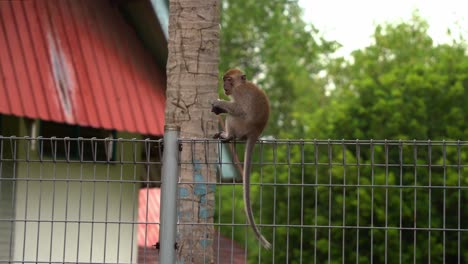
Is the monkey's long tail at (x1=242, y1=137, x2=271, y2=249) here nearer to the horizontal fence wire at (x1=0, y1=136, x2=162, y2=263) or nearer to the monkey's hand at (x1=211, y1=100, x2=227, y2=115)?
the monkey's hand at (x1=211, y1=100, x2=227, y2=115)

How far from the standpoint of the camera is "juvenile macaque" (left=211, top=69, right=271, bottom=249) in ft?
28.1

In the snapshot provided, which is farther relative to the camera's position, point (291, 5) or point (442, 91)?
point (291, 5)

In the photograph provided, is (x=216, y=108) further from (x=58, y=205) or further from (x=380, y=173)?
(x=380, y=173)

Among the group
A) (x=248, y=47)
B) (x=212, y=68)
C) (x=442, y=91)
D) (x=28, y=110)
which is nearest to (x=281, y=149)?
(x=442, y=91)

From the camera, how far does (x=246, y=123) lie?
8664 millimetres

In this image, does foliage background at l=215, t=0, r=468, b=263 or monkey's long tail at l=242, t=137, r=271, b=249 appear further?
foliage background at l=215, t=0, r=468, b=263

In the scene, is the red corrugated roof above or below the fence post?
above

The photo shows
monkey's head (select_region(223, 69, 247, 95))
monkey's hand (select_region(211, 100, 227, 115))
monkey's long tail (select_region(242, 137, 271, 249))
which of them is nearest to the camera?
monkey's long tail (select_region(242, 137, 271, 249))

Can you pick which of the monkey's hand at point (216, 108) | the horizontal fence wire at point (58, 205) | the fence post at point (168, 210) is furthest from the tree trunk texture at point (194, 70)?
the horizontal fence wire at point (58, 205)

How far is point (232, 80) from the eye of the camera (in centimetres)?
938

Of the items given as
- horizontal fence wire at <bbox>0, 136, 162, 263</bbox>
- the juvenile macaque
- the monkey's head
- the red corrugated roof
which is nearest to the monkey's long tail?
the juvenile macaque

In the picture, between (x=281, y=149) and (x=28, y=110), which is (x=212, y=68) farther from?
(x=281, y=149)

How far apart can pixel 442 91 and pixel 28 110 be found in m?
11.0

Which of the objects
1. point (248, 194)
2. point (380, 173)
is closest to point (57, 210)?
point (380, 173)
